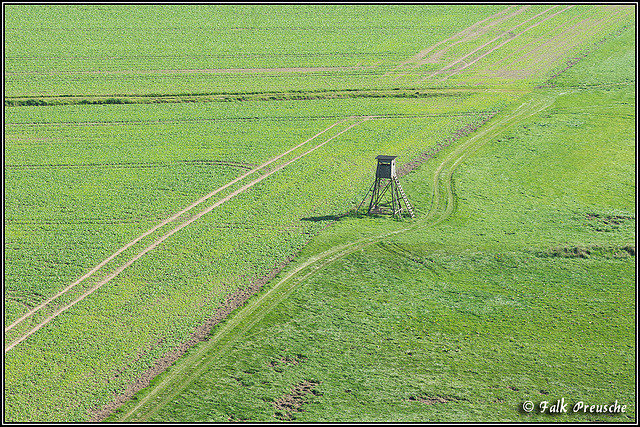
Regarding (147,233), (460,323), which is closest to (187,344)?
(147,233)

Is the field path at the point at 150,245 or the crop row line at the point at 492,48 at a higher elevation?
the crop row line at the point at 492,48

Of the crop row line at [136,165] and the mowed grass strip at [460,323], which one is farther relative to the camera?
the crop row line at [136,165]

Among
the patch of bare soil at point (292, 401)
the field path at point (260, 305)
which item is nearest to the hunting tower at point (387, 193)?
the field path at point (260, 305)

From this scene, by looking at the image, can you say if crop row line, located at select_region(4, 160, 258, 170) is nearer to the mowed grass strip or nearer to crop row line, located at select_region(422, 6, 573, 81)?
the mowed grass strip

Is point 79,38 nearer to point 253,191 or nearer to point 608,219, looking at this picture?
point 253,191

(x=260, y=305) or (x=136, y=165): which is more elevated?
(x=136, y=165)

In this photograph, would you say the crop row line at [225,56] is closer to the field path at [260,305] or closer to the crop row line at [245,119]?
the crop row line at [245,119]

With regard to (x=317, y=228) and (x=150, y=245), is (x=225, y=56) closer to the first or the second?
(x=317, y=228)
